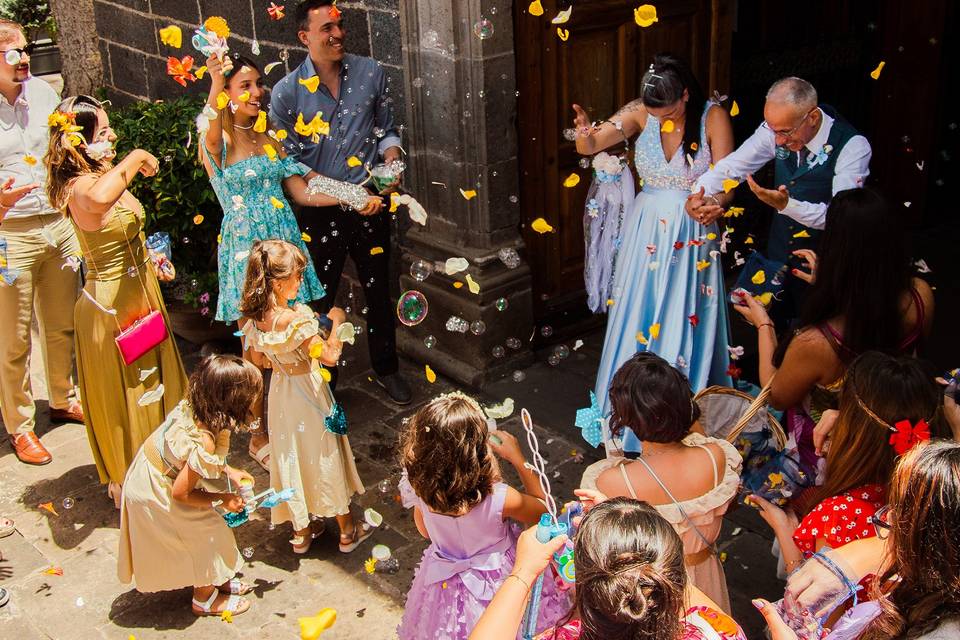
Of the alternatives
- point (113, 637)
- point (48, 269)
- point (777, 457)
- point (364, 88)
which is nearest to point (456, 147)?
point (364, 88)

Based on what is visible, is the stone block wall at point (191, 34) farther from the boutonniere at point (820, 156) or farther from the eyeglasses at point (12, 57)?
the boutonniere at point (820, 156)

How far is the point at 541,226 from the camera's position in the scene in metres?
5.61

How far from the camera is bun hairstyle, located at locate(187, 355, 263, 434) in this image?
3.67m

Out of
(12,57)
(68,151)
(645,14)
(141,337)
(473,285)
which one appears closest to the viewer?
(68,151)

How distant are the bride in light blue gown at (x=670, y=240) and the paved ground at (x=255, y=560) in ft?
2.25

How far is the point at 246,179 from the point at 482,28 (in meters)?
1.41

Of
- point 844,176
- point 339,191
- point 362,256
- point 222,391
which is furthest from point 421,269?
point 844,176

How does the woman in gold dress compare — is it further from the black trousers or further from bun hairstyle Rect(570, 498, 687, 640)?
bun hairstyle Rect(570, 498, 687, 640)

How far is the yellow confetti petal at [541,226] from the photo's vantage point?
5511 millimetres

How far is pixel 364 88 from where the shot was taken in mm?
5191

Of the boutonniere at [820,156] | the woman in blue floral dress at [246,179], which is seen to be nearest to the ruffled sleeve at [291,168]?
the woman in blue floral dress at [246,179]

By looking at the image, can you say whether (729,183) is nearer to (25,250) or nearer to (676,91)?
(676,91)

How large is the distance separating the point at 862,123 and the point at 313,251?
4166 millimetres

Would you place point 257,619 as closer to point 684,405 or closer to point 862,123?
point 684,405
